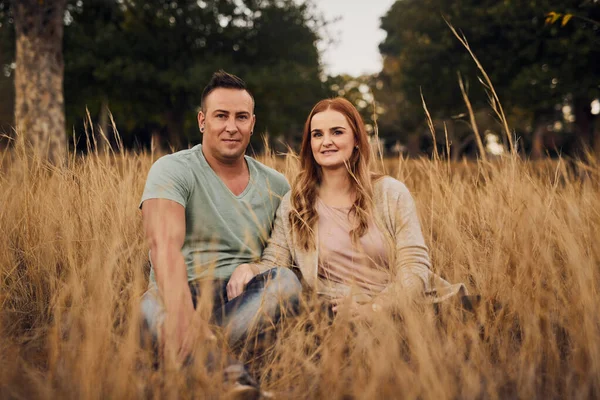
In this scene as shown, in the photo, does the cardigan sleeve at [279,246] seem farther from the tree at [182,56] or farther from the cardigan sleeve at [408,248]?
the tree at [182,56]

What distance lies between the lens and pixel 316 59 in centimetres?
1852

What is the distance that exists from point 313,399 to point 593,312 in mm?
1147

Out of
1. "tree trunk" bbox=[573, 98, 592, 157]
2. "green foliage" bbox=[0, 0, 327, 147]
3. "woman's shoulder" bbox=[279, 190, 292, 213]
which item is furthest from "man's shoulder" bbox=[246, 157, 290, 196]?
"green foliage" bbox=[0, 0, 327, 147]

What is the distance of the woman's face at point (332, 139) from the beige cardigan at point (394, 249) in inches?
10.2

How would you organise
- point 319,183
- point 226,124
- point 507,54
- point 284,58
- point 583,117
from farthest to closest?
point 284,58, point 583,117, point 507,54, point 319,183, point 226,124

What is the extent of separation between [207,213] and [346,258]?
0.77 m

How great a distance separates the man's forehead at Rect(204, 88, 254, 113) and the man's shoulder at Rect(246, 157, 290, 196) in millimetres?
365

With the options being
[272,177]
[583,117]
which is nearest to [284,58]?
[583,117]

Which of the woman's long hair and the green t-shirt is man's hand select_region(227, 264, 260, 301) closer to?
the green t-shirt

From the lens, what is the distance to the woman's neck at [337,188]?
2.75 metres

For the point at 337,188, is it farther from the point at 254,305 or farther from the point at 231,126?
the point at 254,305

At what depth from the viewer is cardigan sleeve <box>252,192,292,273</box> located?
2.60 meters

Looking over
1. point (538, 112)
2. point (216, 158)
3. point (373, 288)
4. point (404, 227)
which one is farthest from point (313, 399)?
point (538, 112)

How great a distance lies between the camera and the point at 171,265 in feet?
7.02
